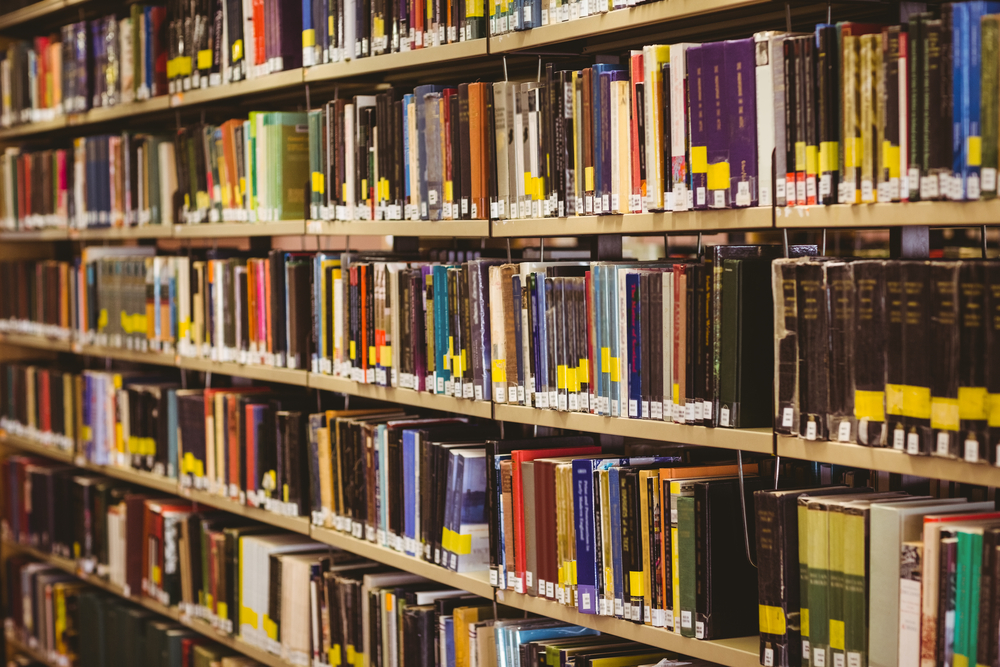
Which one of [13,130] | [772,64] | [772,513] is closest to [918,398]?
[772,513]

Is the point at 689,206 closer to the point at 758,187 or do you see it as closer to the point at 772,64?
the point at 758,187

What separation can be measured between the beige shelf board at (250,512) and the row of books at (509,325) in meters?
0.47

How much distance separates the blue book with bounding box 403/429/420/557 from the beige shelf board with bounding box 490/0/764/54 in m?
0.99

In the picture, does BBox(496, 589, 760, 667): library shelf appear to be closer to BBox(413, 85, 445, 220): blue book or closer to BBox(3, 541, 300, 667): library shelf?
BBox(413, 85, 445, 220): blue book

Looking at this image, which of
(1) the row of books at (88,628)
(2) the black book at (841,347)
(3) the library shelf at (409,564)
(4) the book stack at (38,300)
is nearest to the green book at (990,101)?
(2) the black book at (841,347)

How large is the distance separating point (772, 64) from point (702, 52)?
0.15 meters

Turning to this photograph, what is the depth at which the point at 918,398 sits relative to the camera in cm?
166

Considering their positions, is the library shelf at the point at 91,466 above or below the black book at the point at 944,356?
below

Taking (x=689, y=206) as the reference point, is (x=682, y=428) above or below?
below

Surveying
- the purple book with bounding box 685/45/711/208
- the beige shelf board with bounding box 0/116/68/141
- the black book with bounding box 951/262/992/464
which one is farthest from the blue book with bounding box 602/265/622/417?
the beige shelf board with bounding box 0/116/68/141

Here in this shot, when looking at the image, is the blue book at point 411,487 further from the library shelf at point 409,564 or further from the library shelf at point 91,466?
the library shelf at point 91,466

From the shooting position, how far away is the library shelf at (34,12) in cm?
427

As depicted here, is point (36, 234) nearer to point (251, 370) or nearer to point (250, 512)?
point (251, 370)

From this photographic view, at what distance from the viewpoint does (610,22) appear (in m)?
2.13
